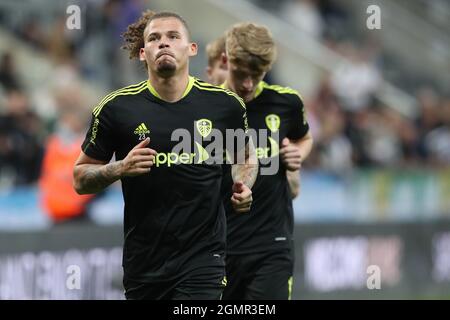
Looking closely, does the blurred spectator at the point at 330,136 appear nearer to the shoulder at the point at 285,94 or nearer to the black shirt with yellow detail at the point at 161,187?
the shoulder at the point at 285,94

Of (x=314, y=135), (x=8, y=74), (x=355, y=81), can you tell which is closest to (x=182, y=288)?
(x=8, y=74)

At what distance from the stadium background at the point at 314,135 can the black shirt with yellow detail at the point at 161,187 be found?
4.93 metres

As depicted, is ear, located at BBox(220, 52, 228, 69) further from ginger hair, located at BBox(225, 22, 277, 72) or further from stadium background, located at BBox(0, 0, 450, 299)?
stadium background, located at BBox(0, 0, 450, 299)

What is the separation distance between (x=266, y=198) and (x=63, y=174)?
4.94m

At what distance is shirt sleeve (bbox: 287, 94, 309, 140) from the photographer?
821cm

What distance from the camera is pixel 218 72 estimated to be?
8.49 metres

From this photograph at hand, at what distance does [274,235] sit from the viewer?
26.4 feet

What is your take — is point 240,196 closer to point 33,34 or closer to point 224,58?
point 224,58

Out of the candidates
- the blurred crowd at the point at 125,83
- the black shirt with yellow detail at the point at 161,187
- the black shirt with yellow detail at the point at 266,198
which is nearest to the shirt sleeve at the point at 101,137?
the black shirt with yellow detail at the point at 161,187

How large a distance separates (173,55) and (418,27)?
16083 millimetres

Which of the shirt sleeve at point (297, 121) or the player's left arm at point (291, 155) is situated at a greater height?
the shirt sleeve at point (297, 121)

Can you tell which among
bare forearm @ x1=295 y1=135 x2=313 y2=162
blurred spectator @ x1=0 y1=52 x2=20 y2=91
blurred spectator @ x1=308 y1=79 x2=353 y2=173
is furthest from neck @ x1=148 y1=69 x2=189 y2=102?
blurred spectator @ x1=308 y1=79 x2=353 y2=173

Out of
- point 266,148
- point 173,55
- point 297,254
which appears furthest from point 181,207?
point 297,254

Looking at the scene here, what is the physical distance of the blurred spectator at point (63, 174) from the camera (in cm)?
1224
